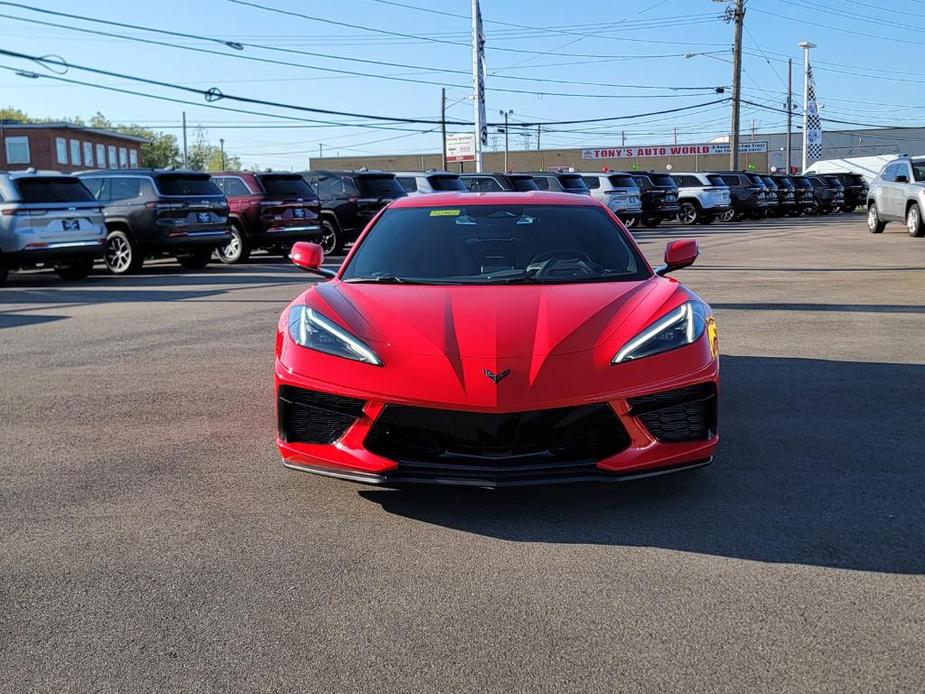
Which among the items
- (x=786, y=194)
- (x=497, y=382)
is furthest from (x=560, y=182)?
(x=497, y=382)

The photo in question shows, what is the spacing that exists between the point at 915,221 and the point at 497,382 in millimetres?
22156

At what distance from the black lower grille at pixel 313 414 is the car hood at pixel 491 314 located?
0.33 metres

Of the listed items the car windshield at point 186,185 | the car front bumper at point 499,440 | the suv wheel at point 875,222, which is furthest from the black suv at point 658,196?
the car front bumper at point 499,440

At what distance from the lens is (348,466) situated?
4250 millimetres

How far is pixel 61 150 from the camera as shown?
6412 centimetres

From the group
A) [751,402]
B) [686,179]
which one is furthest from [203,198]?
[686,179]

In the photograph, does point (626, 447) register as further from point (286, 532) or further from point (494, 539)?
point (286, 532)

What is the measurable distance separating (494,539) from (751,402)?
3.05 m

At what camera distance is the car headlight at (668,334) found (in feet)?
14.3

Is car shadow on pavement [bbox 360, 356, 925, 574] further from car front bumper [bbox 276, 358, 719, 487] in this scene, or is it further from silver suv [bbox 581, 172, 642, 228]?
silver suv [bbox 581, 172, 642, 228]

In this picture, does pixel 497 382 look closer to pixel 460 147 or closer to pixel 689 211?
pixel 689 211

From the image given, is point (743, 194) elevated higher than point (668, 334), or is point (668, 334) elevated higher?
point (743, 194)

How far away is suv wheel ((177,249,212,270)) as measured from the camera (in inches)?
737

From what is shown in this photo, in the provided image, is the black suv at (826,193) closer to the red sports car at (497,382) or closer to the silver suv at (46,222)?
the silver suv at (46,222)
